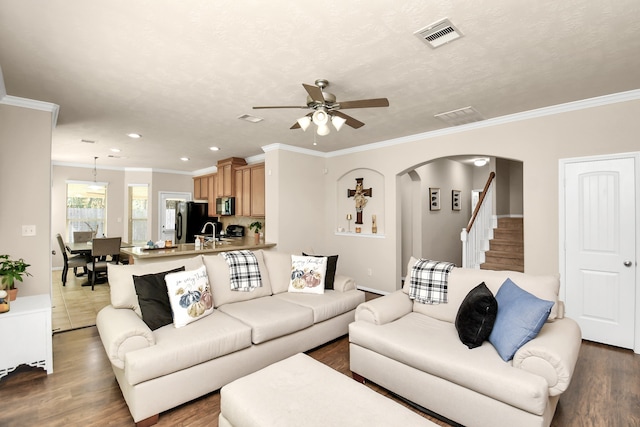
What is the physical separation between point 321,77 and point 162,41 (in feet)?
4.10

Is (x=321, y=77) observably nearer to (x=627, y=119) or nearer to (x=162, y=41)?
(x=162, y=41)

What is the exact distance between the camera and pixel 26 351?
2.62 meters

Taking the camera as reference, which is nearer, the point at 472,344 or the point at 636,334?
the point at 472,344

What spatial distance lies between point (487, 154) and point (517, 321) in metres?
2.67

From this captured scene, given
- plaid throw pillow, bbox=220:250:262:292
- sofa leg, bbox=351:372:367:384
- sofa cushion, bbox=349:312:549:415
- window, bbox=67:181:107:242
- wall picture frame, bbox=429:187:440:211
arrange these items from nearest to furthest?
1. sofa cushion, bbox=349:312:549:415
2. sofa leg, bbox=351:372:367:384
3. plaid throw pillow, bbox=220:250:262:292
4. wall picture frame, bbox=429:187:440:211
5. window, bbox=67:181:107:242

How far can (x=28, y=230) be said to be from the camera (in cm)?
321

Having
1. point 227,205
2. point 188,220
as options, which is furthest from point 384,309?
point 188,220

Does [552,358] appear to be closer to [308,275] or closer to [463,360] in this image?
[463,360]

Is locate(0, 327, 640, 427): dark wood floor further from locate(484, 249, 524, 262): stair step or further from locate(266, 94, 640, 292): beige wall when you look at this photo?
locate(484, 249, 524, 262): stair step

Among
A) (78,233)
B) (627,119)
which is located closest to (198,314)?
(627,119)

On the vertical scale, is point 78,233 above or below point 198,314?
above

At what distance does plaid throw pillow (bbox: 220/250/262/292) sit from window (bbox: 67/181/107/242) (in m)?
6.16

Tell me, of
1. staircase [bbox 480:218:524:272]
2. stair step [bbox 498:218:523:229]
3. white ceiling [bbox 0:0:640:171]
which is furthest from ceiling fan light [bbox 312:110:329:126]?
stair step [bbox 498:218:523:229]

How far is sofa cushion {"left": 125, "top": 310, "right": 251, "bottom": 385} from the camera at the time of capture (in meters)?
2.04
